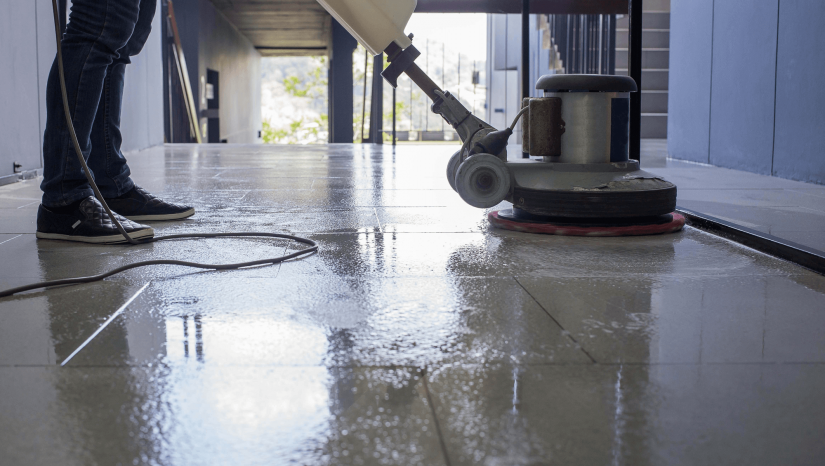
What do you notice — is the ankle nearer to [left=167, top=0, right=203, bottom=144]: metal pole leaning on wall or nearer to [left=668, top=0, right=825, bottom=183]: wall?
[left=668, top=0, right=825, bottom=183]: wall

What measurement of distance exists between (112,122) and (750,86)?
3.07 m

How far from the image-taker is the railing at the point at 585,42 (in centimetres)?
456

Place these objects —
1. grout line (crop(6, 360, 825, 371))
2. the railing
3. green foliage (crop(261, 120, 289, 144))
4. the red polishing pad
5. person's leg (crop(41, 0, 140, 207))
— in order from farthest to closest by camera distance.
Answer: green foliage (crop(261, 120, 289, 144)) → the railing → the red polishing pad → person's leg (crop(41, 0, 140, 207)) → grout line (crop(6, 360, 825, 371))

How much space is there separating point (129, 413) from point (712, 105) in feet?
13.3

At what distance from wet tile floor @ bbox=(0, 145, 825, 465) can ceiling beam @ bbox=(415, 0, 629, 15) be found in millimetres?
4220

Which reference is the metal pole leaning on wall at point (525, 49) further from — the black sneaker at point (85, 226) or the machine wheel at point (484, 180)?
the black sneaker at point (85, 226)

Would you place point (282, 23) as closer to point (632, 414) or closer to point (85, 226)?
point (85, 226)

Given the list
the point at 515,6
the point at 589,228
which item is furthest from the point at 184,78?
the point at 589,228

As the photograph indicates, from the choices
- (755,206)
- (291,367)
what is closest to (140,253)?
(291,367)

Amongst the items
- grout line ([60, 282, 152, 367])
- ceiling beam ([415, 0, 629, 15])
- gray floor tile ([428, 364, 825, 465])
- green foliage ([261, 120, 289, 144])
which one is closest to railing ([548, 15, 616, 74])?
ceiling beam ([415, 0, 629, 15])

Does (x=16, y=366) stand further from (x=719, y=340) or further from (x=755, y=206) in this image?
(x=755, y=206)

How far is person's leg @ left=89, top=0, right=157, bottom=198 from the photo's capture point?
1.82 m

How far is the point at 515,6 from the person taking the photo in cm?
546

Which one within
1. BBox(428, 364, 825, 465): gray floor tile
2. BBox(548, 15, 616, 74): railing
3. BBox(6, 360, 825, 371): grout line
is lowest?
BBox(428, 364, 825, 465): gray floor tile
